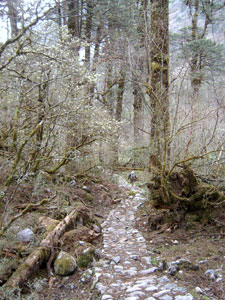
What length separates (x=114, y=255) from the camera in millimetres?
4629

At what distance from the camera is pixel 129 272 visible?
3.88 m

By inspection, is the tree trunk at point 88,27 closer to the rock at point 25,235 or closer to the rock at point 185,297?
the rock at point 25,235

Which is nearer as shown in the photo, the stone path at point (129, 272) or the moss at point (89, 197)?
the stone path at point (129, 272)

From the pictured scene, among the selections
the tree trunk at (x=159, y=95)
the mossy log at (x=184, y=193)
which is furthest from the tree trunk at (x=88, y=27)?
the mossy log at (x=184, y=193)

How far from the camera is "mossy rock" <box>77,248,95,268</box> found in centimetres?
414

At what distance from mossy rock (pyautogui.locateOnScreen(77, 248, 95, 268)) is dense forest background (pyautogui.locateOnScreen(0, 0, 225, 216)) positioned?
1.55m

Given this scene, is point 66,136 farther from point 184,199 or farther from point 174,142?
point 184,199

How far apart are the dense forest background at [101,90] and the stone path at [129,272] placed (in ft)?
5.01

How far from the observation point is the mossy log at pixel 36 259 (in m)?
3.40

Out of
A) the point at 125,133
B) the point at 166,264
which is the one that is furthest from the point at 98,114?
the point at 166,264

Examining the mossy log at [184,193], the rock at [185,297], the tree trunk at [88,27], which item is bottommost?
the rock at [185,297]

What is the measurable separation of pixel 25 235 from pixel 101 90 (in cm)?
1246

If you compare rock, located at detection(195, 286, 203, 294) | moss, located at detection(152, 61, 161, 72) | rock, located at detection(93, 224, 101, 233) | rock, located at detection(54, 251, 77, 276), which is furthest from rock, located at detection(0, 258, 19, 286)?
moss, located at detection(152, 61, 161, 72)

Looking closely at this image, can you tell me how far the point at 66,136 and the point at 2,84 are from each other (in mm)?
2519
